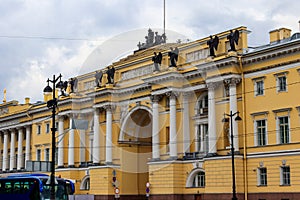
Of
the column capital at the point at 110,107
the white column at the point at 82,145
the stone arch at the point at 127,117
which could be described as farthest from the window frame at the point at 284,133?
the white column at the point at 82,145

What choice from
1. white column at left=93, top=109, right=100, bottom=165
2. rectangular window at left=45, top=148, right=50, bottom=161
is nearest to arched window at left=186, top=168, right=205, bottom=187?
white column at left=93, top=109, right=100, bottom=165

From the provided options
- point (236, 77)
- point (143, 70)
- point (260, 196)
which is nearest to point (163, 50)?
point (143, 70)

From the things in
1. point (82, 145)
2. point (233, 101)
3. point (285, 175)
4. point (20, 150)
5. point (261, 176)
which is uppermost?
point (233, 101)

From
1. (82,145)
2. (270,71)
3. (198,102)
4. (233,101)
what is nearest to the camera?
(270,71)

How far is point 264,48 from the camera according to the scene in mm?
43594

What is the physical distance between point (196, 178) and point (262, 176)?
6754mm

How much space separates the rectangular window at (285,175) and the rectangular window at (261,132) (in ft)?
8.54

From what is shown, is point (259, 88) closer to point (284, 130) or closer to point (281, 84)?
point (281, 84)

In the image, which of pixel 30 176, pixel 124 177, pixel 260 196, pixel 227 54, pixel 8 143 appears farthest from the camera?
pixel 8 143

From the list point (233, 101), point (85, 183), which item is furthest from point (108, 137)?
point (233, 101)

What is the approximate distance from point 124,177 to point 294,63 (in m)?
22.4

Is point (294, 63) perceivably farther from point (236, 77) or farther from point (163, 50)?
point (163, 50)

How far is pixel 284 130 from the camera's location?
4156 centimetres

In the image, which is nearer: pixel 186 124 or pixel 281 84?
pixel 281 84
